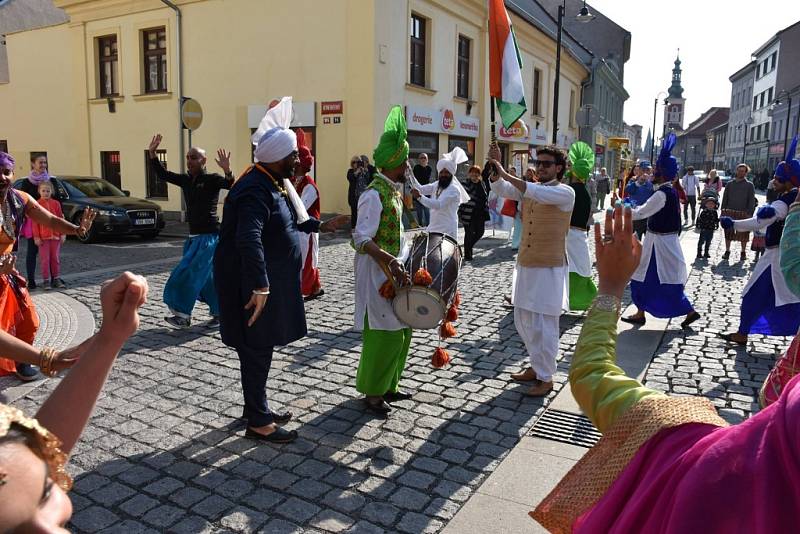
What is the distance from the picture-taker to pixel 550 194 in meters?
4.73

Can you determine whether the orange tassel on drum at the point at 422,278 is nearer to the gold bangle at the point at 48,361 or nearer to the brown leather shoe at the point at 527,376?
the brown leather shoe at the point at 527,376

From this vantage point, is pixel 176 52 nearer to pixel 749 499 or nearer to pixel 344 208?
pixel 344 208

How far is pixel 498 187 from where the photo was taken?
16.4ft

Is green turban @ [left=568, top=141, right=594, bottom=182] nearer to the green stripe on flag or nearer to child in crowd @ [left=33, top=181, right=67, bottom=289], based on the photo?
the green stripe on flag

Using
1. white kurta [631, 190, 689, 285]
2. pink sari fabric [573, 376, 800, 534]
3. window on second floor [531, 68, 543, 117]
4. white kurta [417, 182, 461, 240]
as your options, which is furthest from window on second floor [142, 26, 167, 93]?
pink sari fabric [573, 376, 800, 534]

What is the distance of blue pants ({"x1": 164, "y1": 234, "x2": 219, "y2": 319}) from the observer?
652 centimetres

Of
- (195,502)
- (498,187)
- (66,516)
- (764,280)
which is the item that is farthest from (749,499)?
(764,280)

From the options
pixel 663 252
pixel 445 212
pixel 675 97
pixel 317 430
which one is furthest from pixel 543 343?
pixel 675 97

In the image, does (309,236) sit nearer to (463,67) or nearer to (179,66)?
(179,66)

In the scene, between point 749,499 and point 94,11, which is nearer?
point 749,499

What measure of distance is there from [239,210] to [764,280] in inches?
204

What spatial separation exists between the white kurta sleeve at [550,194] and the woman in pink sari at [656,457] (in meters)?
2.98

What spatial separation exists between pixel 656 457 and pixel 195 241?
6.09 metres

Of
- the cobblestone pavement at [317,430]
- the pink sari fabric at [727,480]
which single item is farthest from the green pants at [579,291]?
the pink sari fabric at [727,480]
